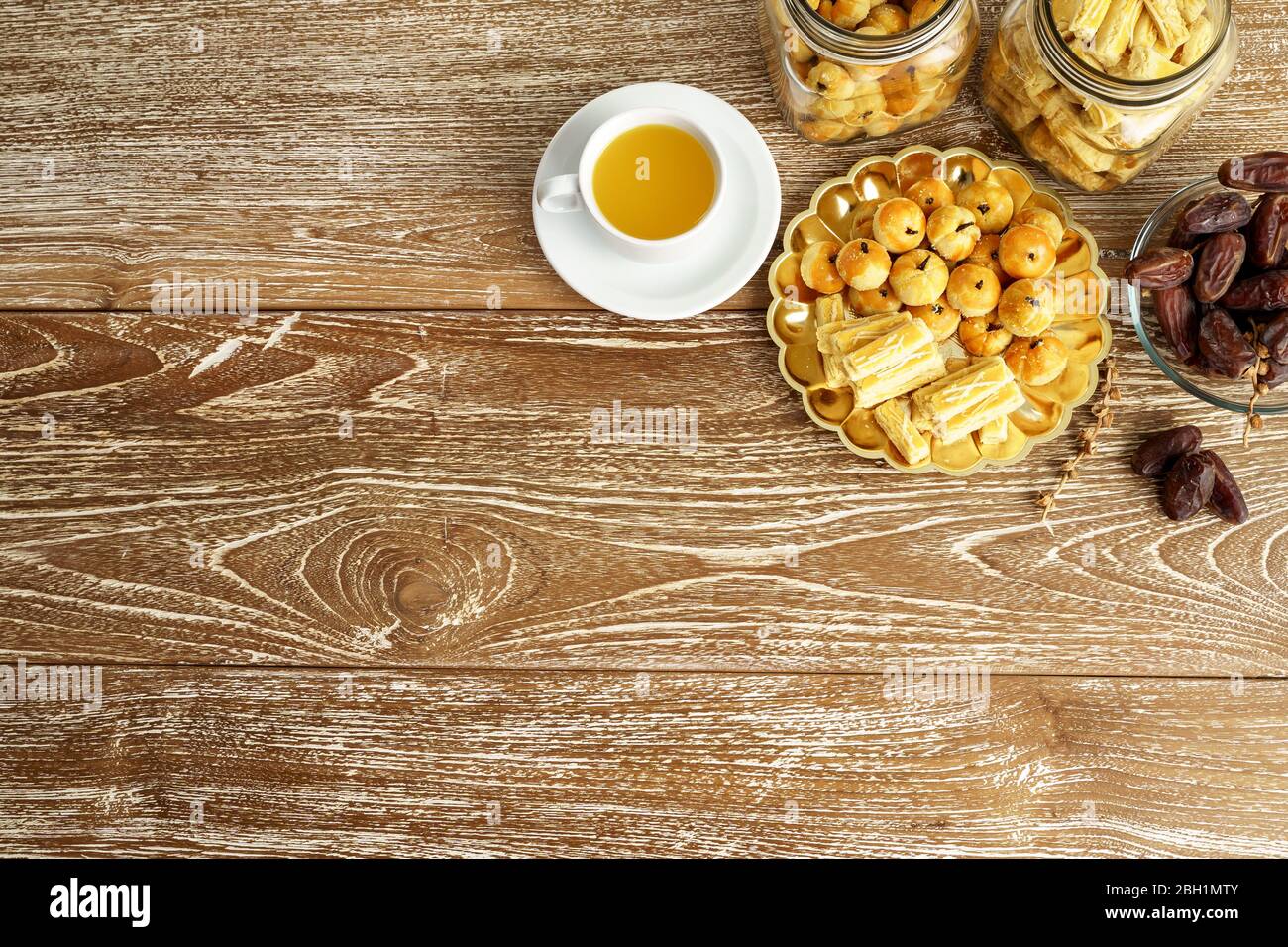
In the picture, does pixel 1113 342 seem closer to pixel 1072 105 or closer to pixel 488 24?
pixel 1072 105

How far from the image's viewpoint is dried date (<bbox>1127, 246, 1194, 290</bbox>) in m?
0.95

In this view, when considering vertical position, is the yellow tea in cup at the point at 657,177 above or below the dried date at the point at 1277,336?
above

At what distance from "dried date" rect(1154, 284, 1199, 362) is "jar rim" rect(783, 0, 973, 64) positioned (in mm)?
364

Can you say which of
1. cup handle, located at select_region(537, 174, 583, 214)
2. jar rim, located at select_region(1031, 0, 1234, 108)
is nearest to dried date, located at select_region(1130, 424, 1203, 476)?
jar rim, located at select_region(1031, 0, 1234, 108)

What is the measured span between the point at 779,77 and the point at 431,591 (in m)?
0.70

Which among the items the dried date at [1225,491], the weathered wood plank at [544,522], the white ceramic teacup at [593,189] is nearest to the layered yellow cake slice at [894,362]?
the weathered wood plank at [544,522]

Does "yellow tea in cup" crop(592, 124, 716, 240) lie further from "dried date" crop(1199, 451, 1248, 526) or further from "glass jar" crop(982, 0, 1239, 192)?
"dried date" crop(1199, 451, 1248, 526)

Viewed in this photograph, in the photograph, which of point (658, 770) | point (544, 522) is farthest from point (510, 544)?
point (658, 770)

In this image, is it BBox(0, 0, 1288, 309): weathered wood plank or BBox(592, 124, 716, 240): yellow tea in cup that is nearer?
BBox(592, 124, 716, 240): yellow tea in cup

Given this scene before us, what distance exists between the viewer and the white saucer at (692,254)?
3.32ft

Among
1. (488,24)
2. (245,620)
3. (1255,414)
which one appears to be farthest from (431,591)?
(1255,414)

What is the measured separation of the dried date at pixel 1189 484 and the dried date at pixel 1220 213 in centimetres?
24

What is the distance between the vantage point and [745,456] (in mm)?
1063

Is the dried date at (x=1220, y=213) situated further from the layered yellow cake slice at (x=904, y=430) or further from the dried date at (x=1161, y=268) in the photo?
the layered yellow cake slice at (x=904, y=430)
